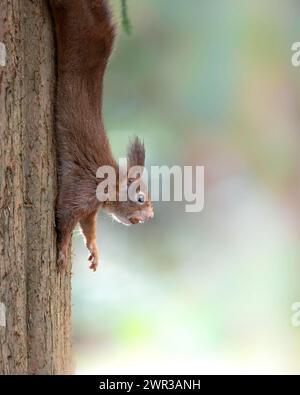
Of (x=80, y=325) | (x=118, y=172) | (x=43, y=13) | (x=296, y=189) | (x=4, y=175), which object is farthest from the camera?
(x=296, y=189)

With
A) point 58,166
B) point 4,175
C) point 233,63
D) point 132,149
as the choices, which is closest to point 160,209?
point 233,63

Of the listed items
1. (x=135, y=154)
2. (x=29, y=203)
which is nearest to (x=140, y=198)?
(x=135, y=154)

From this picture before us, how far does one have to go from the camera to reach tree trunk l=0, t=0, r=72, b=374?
1.66 m

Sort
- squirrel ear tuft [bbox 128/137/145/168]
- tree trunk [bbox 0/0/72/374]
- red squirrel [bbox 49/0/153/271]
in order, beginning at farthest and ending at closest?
squirrel ear tuft [bbox 128/137/145/168], red squirrel [bbox 49/0/153/271], tree trunk [bbox 0/0/72/374]

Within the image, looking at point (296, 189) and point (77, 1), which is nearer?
point (77, 1)

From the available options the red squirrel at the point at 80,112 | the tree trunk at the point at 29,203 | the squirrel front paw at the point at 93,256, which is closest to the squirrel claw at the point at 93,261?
the squirrel front paw at the point at 93,256

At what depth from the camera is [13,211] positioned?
5.48ft

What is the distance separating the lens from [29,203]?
1766 mm

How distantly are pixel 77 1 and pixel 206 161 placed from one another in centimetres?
202

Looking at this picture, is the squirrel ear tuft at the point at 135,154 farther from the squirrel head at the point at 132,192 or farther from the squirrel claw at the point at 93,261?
the squirrel claw at the point at 93,261

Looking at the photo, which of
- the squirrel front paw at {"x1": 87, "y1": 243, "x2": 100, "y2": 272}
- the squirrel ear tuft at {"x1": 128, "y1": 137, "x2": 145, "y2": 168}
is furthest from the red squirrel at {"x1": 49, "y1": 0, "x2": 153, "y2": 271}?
the squirrel front paw at {"x1": 87, "y1": 243, "x2": 100, "y2": 272}

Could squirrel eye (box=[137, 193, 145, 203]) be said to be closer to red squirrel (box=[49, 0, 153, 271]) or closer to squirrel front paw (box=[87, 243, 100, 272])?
red squirrel (box=[49, 0, 153, 271])

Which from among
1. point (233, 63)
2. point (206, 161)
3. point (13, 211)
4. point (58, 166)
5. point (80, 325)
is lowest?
point (80, 325)

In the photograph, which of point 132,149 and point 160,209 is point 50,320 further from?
point 160,209
